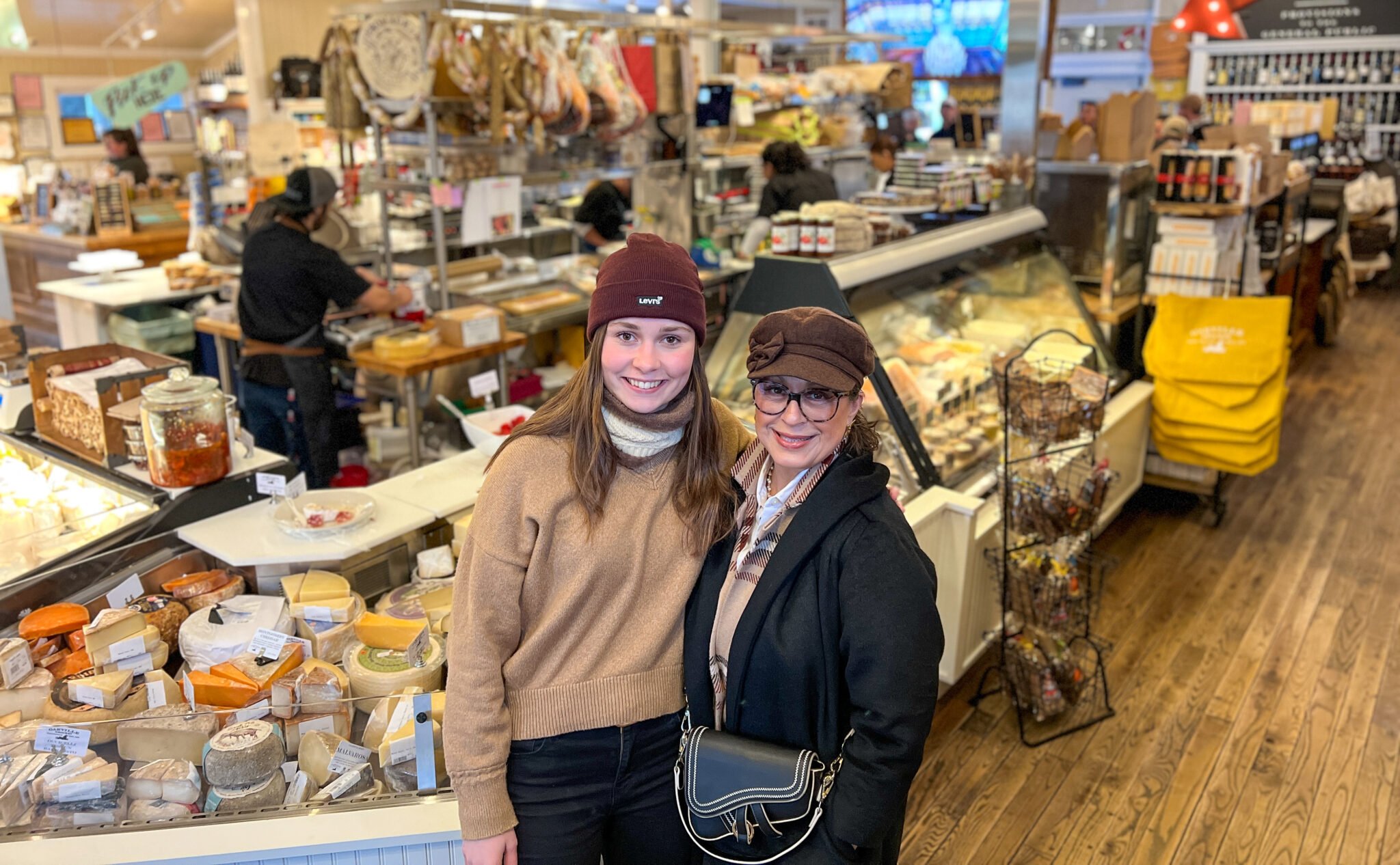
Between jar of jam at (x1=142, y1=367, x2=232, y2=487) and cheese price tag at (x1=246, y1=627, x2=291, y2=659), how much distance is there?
2.03 feet

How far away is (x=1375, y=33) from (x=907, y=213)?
9.78m

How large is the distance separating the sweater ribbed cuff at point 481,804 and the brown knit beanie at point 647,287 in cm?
75

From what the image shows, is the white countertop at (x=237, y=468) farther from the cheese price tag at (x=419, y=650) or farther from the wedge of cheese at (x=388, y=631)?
the cheese price tag at (x=419, y=650)

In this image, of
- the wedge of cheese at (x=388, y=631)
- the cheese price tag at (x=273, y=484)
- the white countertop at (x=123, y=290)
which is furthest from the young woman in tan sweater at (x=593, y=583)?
the white countertop at (x=123, y=290)

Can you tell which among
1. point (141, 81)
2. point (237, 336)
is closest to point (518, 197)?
point (237, 336)

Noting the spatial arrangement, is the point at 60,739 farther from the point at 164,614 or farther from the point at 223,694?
the point at 164,614

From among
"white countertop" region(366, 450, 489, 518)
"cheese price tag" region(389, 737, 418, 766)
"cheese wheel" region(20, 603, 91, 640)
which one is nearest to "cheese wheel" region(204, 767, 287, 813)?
"cheese price tag" region(389, 737, 418, 766)

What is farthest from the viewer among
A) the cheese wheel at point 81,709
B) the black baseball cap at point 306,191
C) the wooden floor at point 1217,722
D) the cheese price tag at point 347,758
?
the black baseball cap at point 306,191

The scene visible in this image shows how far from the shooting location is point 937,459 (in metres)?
3.76

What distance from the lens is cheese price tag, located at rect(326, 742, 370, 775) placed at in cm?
206

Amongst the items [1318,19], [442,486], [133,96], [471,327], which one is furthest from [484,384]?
[1318,19]

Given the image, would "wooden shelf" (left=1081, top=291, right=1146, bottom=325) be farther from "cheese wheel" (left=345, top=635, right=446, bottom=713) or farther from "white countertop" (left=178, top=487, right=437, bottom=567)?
"cheese wheel" (left=345, top=635, right=446, bottom=713)

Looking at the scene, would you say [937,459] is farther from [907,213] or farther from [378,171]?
[378,171]

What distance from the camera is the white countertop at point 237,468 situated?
110 inches
